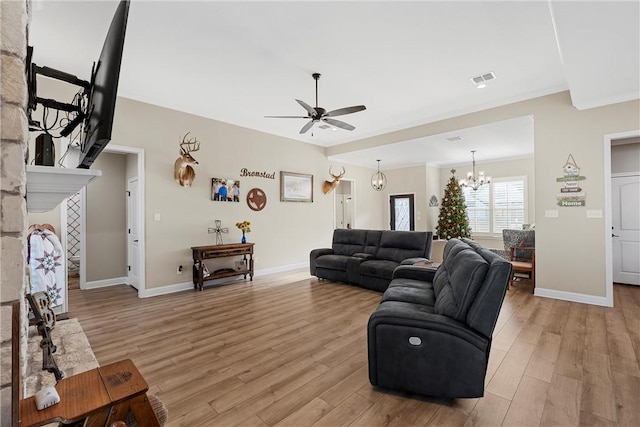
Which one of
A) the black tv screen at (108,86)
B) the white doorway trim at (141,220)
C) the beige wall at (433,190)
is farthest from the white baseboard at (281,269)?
the black tv screen at (108,86)

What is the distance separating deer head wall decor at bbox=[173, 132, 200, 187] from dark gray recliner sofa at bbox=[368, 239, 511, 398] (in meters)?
3.93

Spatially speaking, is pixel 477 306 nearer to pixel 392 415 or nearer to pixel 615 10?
pixel 392 415

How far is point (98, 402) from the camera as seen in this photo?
0.97 meters

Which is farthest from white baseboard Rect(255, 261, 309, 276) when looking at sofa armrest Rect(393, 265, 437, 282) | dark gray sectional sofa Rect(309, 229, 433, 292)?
sofa armrest Rect(393, 265, 437, 282)

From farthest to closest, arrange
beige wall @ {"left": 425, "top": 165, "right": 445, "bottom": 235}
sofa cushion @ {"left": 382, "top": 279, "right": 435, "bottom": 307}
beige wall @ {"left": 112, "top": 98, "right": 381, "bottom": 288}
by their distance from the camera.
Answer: beige wall @ {"left": 425, "top": 165, "right": 445, "bottom": 235}, beige wall @ {"left": 112, "top": 98, "right": 381, "bottom": 288}, sofa cushion @ {"left": 382, "top": 279, "right": 435, "bottom": 307}

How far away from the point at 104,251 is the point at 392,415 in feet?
18.9

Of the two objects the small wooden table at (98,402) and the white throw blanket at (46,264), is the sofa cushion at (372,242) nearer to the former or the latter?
the white throw blanket at (46,264)

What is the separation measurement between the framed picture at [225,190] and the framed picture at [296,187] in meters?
1.11

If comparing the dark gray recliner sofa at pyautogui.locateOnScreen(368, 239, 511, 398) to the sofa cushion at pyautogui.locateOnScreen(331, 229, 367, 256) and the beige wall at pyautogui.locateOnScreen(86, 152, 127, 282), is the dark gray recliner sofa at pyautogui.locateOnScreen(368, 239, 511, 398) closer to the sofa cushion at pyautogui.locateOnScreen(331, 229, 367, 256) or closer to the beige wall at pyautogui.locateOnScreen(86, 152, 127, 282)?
the sofa cushion at pyautogui.locateOnScreen(331, 229, 367, 256)

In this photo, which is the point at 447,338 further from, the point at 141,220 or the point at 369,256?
the point at 141,220

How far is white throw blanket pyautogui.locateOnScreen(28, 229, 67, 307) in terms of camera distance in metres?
3.21

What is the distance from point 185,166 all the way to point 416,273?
3906 mm

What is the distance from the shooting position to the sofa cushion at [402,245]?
495 centimetres

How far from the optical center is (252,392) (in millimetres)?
2127
